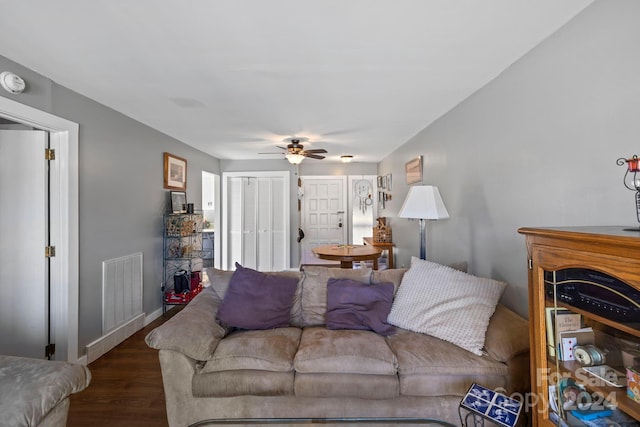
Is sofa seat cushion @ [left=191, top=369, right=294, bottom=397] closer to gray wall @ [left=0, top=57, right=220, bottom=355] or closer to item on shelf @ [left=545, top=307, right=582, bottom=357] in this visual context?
item on shelf @ [left=545, top=307, right=582, bottom=357]

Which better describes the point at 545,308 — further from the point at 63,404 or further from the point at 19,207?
the point at 19,207

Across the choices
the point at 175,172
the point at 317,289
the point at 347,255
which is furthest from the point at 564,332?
the point at 175,172

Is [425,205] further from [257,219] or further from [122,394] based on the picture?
[257,219]

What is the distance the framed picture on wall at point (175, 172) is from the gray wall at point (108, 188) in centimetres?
9

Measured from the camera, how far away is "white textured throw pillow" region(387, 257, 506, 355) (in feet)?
5.41

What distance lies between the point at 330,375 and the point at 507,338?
100 centimetres

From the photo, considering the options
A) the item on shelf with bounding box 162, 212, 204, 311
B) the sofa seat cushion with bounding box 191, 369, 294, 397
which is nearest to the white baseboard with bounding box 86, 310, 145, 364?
the item on shelf with bounding box 162, 212, 204, 311

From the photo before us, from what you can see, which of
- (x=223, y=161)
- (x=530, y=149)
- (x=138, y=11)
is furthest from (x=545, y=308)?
(x=223, y=161)

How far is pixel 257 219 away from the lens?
566 centimetres

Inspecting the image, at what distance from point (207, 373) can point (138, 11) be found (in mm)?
1934

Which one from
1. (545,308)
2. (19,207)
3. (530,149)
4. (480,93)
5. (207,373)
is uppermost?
(480,93)

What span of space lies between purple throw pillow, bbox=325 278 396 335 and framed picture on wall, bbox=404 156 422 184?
1942 mm

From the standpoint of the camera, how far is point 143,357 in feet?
8.26

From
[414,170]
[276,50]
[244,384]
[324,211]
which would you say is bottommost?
[244,384]
